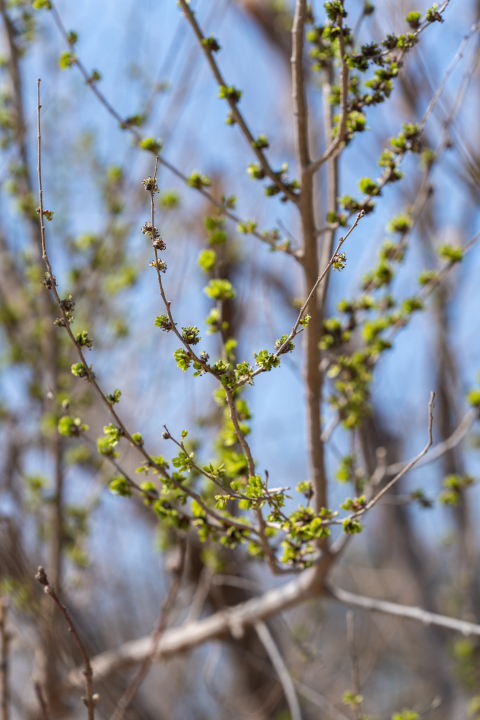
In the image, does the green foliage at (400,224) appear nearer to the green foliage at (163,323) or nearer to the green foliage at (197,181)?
the green foliage at (197,181)

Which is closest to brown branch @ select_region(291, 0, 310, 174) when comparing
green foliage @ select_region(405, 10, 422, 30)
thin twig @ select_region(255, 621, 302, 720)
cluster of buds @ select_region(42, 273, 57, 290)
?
green foliage @ select_region(405, 10, 422, 30)

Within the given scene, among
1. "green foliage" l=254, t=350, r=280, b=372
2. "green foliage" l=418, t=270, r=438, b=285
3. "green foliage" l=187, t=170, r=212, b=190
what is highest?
"green foliage" l=187, t=170, r=212, b=190

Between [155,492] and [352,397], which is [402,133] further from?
[155,492]

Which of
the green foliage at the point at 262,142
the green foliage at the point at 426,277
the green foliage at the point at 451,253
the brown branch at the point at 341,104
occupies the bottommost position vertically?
the green foliage at the point at 451,253

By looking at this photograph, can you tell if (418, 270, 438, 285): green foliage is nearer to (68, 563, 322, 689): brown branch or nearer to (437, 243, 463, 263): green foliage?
(437, 243, 463, 263): green foliage

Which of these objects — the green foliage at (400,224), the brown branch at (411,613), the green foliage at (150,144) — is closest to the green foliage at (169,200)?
the green foliage at (150,144)

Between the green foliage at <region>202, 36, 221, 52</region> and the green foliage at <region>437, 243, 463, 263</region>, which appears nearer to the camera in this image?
the green foliage at <region>202, 36, 221, 52</region>

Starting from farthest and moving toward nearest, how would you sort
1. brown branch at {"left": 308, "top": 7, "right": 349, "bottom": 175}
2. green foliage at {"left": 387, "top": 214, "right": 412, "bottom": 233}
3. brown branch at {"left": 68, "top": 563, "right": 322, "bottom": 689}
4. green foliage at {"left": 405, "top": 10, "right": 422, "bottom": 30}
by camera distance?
1. brown branch at {"left": 68, "top": 563, "right": 322, "bottom": 689}
2. green foliage at {"left": 387, "top": 214, "right": 412, "bottom": 233}
3. green foliage at {"left": 405, "top": 10, "right": 422, "bottom": 30}
4. brown branch at {"left": 308, "top": 7, "right": 349, "bottom": 175}

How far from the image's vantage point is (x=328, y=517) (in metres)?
1.37

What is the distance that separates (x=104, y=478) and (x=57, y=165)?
2.56m

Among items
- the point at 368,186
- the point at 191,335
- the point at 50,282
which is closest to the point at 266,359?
the point at 191,335

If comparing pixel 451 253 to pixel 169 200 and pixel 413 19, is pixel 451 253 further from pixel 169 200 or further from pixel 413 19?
pixel 169 200

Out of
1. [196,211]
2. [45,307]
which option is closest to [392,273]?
[45,307]

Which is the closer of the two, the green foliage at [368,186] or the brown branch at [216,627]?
the green foliage at [368,186]
